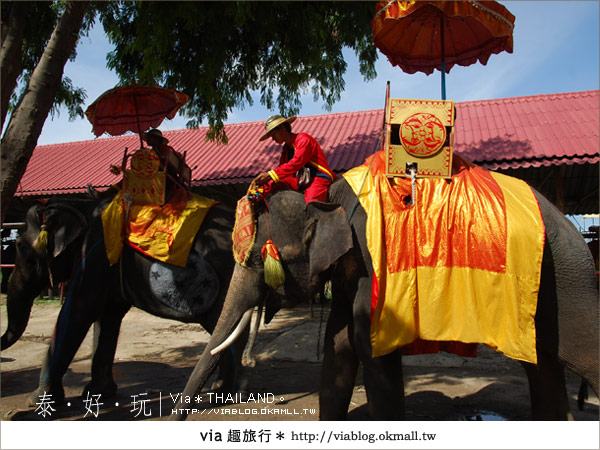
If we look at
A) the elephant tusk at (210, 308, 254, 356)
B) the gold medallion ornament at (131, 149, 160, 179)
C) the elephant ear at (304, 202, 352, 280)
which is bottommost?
the elephant tusk at (210, 308, 254, 356)

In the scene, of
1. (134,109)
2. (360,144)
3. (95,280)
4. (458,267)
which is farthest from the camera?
(360,144)

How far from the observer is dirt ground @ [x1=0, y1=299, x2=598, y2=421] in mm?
3768

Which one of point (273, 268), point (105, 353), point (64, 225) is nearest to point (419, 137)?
point (273, 268)

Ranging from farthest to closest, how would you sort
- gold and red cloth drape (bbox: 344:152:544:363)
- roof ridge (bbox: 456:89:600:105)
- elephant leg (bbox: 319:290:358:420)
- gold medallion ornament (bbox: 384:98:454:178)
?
roof ridge (bbox: 456:89:600:105) → elephant leg (bbox: 319:290:358:420) → gold medallion ornament (bbox: 384:98:454:178) → gold and red cloth drape (bbox: 344:152:544:363)

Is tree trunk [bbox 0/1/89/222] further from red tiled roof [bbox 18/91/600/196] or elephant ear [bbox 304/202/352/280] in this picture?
elephant ear [bbox 304/202/352/280]

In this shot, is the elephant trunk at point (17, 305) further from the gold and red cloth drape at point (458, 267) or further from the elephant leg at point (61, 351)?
the gold and red cloth drape at point (458, 267)

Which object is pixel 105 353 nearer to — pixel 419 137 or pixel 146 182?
pixel 146 182

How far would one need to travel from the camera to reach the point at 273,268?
2.71m

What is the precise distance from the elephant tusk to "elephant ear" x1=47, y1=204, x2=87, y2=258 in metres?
2.30

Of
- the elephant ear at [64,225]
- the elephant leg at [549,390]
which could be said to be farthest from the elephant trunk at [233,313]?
the elephant ear at [64,225]

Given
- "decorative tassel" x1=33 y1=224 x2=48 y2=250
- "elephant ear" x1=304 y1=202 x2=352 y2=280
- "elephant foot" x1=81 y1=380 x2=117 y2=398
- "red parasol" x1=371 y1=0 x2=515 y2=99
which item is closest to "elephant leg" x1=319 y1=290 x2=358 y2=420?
"elephant ear" x1=304 y1=202 x2=352 y2=280

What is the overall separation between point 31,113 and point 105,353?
2.41 meters

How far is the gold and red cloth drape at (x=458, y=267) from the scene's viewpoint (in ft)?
8.16

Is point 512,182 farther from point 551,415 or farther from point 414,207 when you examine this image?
point 551,415
